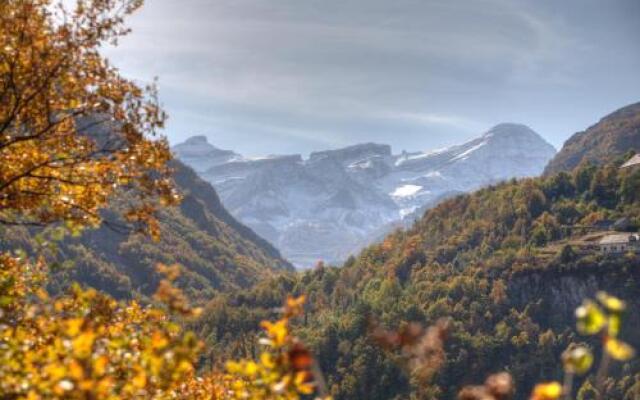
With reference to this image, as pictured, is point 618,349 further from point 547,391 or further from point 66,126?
point 66,126

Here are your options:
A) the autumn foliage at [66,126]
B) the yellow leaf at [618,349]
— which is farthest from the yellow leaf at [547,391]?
the autumn foliage at [66,126]

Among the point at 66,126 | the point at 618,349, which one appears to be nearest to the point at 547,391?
the point at 618,349

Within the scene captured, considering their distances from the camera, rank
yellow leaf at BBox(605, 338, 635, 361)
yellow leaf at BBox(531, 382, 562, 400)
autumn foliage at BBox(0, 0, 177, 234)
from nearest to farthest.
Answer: yellow leaf at BBox(605, 338, 635, 361), yellow leaf at BBox(531, 382, 562, 400), autumn foliage at BBox(0, 0, 177, 234)

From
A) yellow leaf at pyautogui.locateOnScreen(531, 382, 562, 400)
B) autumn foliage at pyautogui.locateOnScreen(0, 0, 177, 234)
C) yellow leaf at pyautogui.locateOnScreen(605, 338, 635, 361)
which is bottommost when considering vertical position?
yellow leaf at pyautogui.locateOnScreen(531, 382, 562, 400)

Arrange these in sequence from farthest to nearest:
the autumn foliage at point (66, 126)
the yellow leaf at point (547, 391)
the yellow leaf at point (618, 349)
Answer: the autumn foliage at point (66, 126), the yellow leaf at point (547, 391), the yellow leaf at point (618, 349)

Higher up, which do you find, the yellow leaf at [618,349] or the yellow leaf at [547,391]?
the yellow leaf at [618,349]

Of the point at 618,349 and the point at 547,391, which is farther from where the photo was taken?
the point at 547,391

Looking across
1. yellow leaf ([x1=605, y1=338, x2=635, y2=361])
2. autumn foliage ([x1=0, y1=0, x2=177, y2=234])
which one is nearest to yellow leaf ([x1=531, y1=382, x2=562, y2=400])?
yellow leaf ([x1=605, y1=338, x2=635, y2=361])

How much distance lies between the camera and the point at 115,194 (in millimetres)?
18016

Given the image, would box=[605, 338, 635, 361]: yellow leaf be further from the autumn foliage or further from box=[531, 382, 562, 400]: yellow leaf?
the autumn foliage

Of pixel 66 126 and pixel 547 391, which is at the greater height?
pixel 66 126

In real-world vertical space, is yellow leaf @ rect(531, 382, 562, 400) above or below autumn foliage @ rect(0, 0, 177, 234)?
below

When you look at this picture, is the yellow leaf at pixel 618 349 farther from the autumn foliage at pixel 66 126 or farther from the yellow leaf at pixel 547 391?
the autumn foliage at pixel 66 126

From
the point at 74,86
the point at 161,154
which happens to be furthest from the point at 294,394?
the point at 74,86
